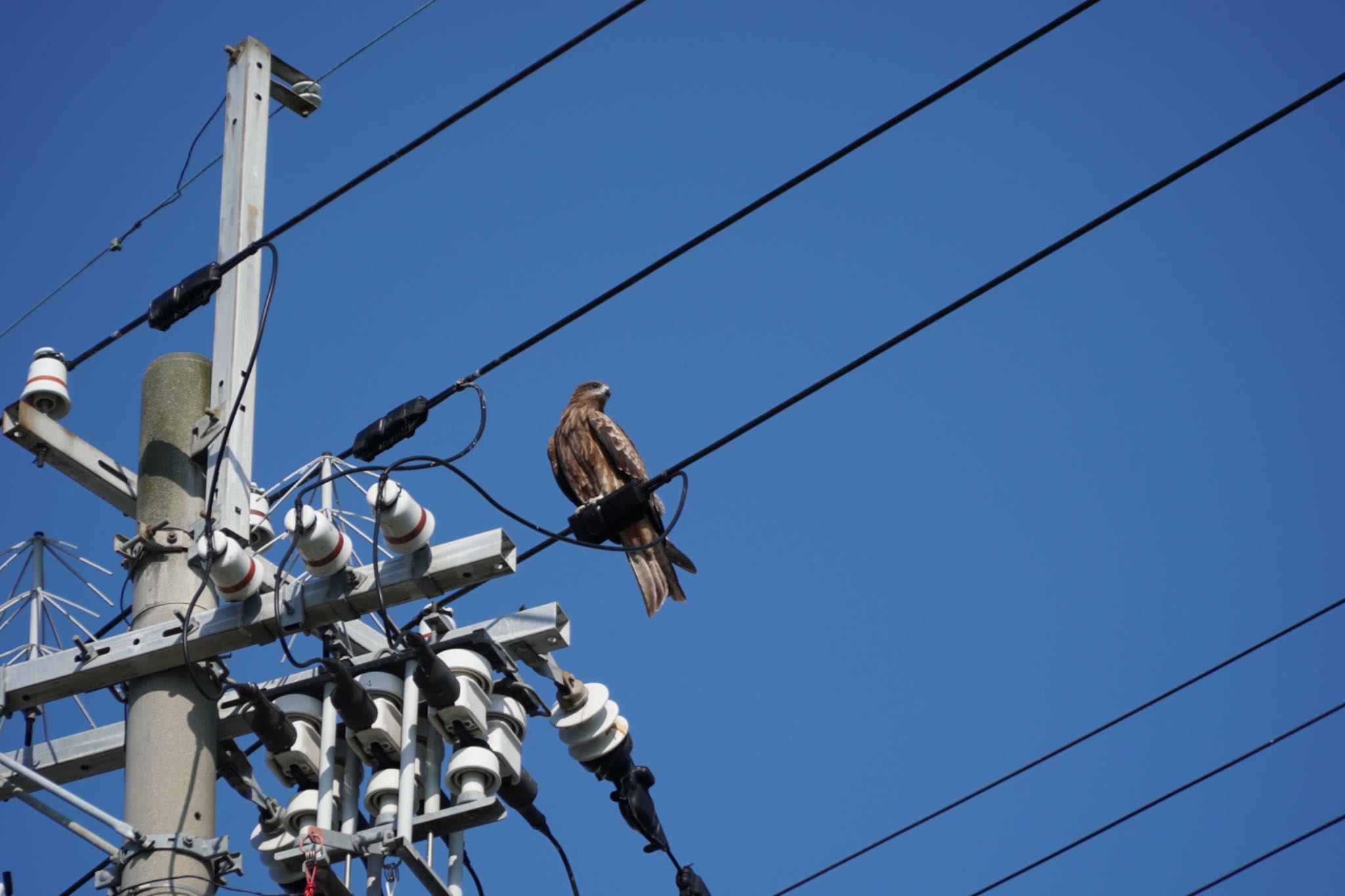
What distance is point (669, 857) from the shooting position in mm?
7070

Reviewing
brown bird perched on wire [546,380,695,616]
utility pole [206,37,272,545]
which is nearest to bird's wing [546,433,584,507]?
brown bird perched on wire [546,380,695,616]

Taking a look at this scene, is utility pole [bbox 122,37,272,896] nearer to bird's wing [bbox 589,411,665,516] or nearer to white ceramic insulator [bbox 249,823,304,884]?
white ceramic insulator [bbox 249,823,304,884]

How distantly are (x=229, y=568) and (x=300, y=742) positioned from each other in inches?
26.2

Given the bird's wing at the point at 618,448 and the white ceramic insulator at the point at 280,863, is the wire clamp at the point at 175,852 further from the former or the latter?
the bird's wing at the point at 618,448

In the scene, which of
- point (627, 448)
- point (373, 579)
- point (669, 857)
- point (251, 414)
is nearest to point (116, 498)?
point (251, 414)

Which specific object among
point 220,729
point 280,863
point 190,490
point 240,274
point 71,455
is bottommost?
point 280,863

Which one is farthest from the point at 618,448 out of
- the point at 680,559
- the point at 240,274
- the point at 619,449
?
the point at 240,274

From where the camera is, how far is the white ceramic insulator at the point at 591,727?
22.0 feet

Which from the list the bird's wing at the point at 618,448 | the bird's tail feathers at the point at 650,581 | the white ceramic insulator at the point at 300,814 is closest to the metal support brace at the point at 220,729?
the white ceramic insulator at the point at 300,814

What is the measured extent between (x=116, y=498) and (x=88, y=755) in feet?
3.50

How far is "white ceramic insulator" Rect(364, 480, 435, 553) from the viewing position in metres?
6.16

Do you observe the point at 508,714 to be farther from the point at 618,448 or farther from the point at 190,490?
the point at 618,448

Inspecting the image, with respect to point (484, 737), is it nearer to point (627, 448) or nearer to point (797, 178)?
point (797, 178)

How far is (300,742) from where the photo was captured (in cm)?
632
